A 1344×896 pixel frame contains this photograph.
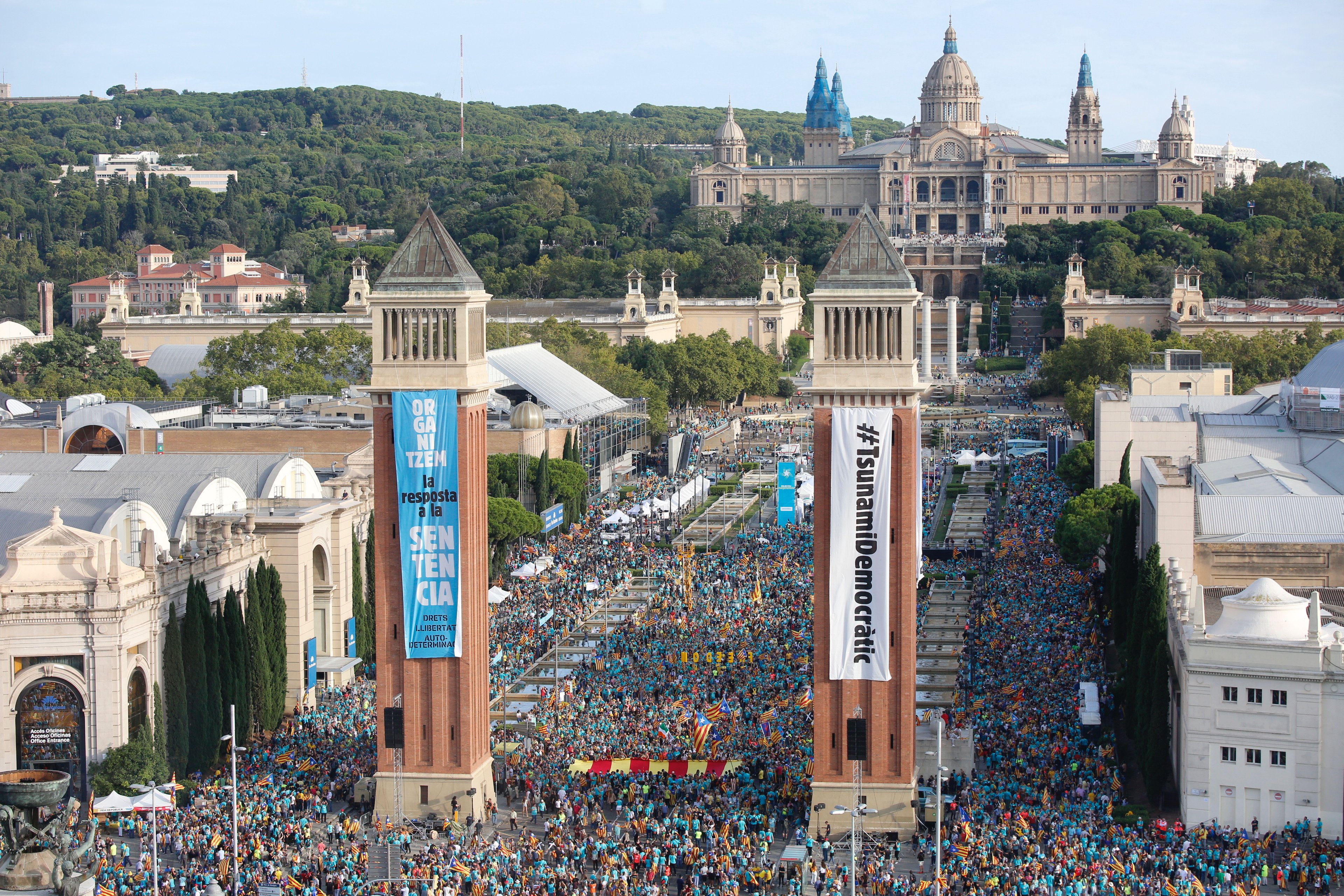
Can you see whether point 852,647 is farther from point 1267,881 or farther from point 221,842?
point 221,842

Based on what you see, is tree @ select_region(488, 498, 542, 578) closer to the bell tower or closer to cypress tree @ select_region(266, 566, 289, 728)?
cypress tree @ select_region(266, 566, 289, 728)

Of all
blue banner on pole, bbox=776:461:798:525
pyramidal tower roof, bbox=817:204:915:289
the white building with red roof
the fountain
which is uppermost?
the white building with red roof

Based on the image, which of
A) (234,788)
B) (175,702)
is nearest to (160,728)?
(175,702)

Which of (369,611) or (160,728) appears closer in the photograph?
(160,728)

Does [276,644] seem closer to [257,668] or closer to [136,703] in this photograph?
[257,668]

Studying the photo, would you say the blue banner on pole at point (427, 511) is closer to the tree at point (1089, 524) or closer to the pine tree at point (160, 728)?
the pine tree at point (160, 728)

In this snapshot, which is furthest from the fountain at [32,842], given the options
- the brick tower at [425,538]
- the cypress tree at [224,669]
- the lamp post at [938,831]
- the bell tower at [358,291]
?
the bell tower at [358,291]

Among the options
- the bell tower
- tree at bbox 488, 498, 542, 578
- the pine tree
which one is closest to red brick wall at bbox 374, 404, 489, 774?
the pine tree
